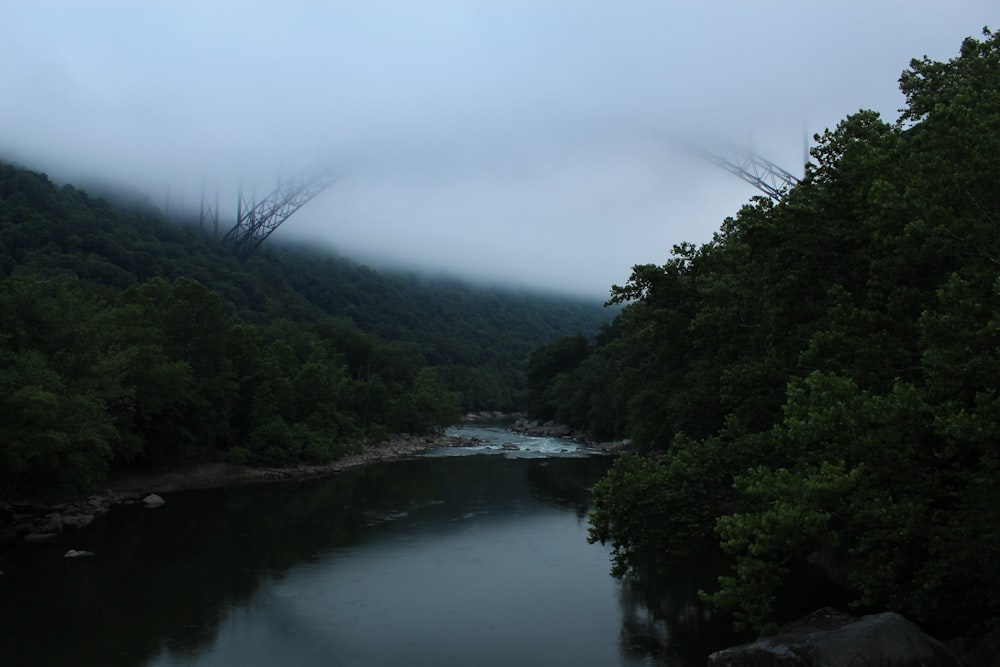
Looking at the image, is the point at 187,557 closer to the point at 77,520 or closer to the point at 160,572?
the point at 160,572

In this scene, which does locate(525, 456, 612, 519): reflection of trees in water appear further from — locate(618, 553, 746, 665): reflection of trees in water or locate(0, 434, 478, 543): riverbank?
locate(0, 434, 478, 543): riverbank

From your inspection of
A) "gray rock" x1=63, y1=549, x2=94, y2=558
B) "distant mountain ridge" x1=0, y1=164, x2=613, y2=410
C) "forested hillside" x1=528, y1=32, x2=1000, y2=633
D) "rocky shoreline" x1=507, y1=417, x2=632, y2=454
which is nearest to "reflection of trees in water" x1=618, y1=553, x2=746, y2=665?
"forested hillside" x1=528, y1=32, x2=1000, y2=633

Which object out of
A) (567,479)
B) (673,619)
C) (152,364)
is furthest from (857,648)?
(152,364)

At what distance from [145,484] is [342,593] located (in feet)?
84.4

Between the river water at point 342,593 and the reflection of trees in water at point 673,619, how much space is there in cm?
8

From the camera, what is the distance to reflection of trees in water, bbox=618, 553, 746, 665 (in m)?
20.3

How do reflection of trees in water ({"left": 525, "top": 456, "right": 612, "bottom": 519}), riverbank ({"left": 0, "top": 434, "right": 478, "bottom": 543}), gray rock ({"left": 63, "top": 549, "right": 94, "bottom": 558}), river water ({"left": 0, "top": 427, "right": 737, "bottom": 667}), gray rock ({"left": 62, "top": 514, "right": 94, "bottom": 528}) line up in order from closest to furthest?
1. river water ({"left": 0, "top": 427, "right": 737, "bottom": 667})
2. gray rock ({"left": 63, "top": 549, "right": 94, "bottom": 558})
3. riverbank ({"left": 0, "top": 434, "right": 478, "bottom": 543})
4. gray rock ({"left": 62, "top": 514, "right": 94, "bottom": 528})
5. reflection of trees in water ({"left": 525, "top": 456, "right": 612, "bottom": 519})

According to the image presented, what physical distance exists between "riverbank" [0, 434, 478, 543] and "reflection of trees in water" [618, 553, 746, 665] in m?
25.2

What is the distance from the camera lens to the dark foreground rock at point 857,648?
14508mm

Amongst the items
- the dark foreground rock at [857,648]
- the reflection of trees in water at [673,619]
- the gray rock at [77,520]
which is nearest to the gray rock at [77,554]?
the gray rock at [77,520]

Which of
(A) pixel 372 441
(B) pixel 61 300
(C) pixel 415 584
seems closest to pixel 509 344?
(A) pixel 372 441

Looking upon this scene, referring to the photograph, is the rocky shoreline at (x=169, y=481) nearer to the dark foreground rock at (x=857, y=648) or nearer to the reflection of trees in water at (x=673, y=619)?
the reflection of trees in water at (x=673, y=619)

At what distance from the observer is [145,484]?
45.4 meters

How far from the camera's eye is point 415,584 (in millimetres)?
26781
